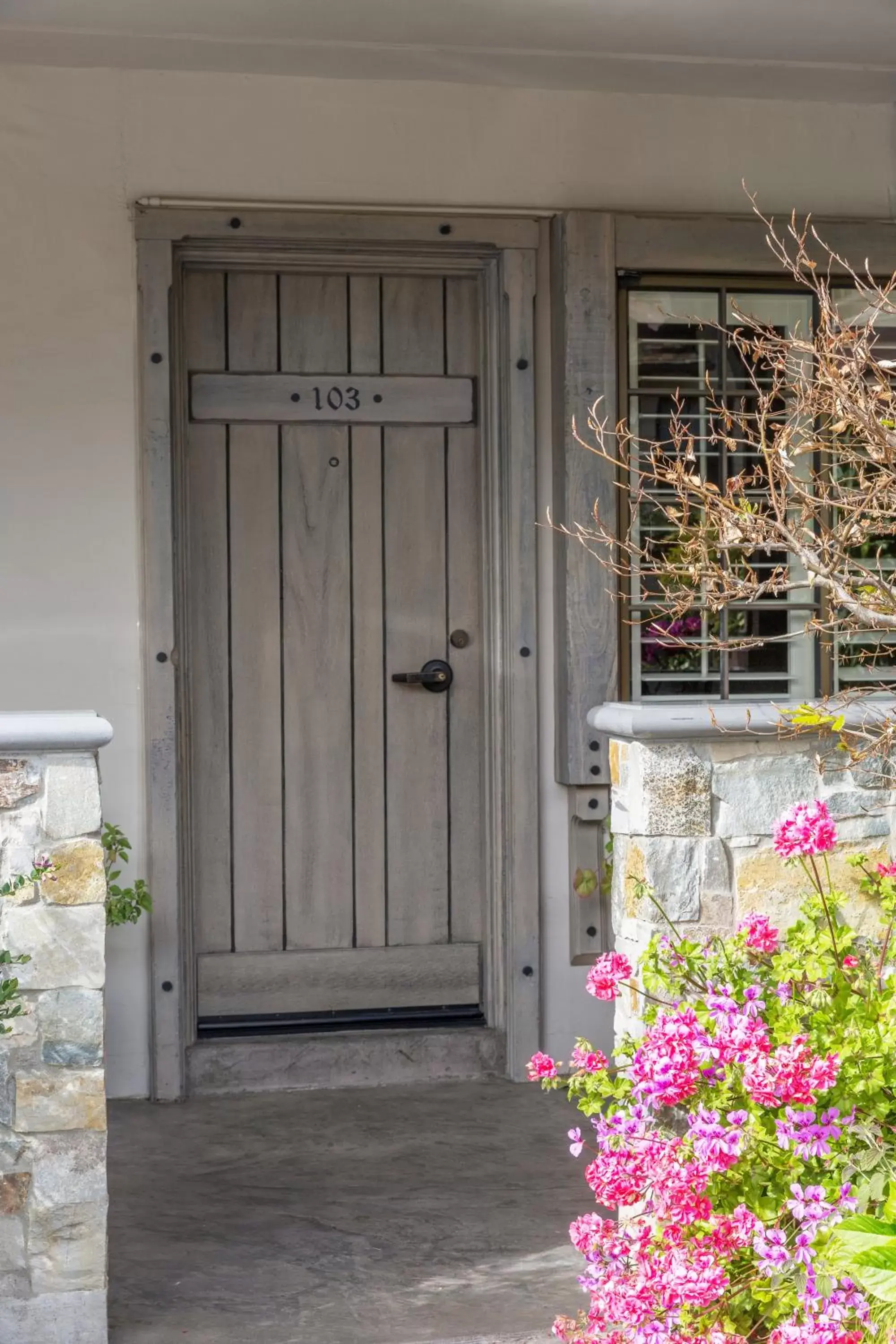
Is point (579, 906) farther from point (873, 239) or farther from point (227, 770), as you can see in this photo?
point (873, 239)

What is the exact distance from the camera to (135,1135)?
4238 mm

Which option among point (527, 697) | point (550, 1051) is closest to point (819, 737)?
point (527, 697)

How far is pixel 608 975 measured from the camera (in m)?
2.82

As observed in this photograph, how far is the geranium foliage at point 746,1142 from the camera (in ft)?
7.74

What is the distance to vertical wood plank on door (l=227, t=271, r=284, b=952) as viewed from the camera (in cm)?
477

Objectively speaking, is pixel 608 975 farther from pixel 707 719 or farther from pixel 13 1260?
pixel 13 1260

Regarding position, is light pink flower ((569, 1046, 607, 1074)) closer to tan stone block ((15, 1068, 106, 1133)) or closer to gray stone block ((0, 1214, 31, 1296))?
tan stone block ((15, 1068, 106, 1133))

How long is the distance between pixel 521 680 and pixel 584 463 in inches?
27.0

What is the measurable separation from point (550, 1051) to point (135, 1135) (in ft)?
4.25

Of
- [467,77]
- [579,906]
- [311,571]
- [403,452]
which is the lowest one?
[579,906]

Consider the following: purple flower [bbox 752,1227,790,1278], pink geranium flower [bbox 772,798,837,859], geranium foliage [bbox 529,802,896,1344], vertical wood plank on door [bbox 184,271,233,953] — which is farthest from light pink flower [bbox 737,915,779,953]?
vertical wood plank on door [bbox 184,271,233,953]

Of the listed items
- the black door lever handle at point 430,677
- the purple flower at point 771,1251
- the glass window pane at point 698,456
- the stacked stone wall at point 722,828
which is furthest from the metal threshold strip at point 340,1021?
the purple flower at point 771,1251

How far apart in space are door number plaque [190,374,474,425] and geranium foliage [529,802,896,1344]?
2378 millimetres

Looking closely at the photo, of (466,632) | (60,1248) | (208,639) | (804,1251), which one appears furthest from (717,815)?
(208,639)
